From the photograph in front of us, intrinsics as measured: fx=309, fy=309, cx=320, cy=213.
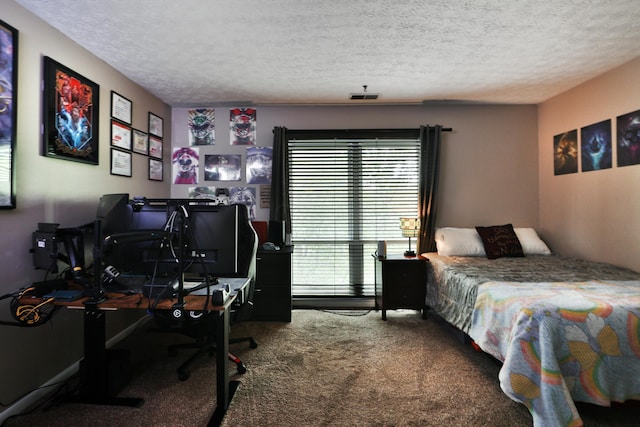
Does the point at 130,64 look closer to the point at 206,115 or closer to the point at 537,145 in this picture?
the point at 206,115

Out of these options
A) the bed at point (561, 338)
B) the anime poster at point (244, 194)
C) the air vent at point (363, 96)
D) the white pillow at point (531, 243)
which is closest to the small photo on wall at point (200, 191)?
the anime poster at point (244, 194)

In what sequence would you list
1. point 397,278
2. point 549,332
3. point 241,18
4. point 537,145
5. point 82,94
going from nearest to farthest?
point 549,332 → point 241,18 → point 82,94 → point 397,278 → point 537,145

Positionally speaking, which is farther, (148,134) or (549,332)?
(148,134)

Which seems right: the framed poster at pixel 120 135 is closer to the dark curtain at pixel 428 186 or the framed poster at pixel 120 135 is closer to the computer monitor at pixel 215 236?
the computer monitor at pixel 215 236

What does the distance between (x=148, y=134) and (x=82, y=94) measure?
0.93 metres

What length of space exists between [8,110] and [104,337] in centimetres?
146

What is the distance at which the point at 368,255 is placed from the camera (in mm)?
3881

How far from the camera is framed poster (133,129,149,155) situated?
122 inches

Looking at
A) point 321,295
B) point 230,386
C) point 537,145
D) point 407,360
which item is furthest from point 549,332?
point 537,145

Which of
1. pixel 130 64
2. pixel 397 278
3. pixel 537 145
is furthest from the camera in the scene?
pixel 537 145

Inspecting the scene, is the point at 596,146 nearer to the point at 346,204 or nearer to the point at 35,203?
the point at 346,204

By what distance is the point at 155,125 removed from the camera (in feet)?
11.4

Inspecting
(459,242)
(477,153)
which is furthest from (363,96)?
(459,242)

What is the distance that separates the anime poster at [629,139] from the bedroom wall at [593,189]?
0.05 metres
